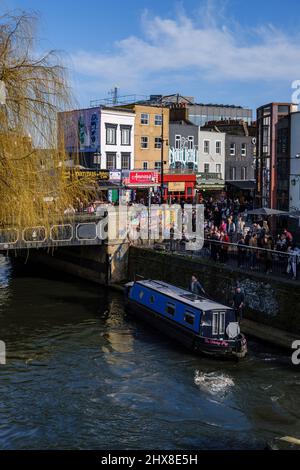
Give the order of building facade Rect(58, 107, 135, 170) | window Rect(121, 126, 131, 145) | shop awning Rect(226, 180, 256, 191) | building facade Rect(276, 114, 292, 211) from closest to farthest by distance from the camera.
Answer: building facade Rect(276, 114, 292, 211) < building facade Rect(58, 107, 135, 170) < window Rect(121, 126, 131, 145) < shop awning Rect(226, 180, 256, 191)

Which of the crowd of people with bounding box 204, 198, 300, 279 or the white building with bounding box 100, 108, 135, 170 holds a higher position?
the white building with bounding box 100, 108, 135, 170

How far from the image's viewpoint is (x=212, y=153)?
206ft

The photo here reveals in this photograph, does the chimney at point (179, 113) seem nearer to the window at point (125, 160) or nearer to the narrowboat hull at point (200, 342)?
the window at point (125, 160)

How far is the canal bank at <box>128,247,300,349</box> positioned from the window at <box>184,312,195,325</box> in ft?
10.2

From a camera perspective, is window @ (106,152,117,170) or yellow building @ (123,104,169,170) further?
yellow building @ (123,104,169,170)

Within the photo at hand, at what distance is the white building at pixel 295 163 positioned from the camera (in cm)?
3431

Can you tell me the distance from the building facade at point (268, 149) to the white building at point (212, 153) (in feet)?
71.8

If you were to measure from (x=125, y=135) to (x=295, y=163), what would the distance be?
2154 cm

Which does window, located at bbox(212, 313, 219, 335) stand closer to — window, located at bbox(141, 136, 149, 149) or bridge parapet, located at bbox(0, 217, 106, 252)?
bridge parapet, located at bbox(0, 217, 106, 252)

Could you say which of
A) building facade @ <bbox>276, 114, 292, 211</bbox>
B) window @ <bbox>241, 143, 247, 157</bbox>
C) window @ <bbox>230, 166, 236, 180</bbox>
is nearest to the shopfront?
building facade @ <bbox>276, 114, 292, 211</bbox>

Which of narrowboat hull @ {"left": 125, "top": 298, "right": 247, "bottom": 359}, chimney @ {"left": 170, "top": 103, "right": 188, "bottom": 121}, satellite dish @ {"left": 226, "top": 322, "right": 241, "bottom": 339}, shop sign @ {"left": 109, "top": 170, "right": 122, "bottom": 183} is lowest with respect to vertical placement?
narrowboat hull @ {"left": 125, "top": 298, "right": 247, "bottom": 359}

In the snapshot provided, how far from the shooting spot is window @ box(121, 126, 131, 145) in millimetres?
52666

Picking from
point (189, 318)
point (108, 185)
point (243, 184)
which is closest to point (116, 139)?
point (108, 185)
